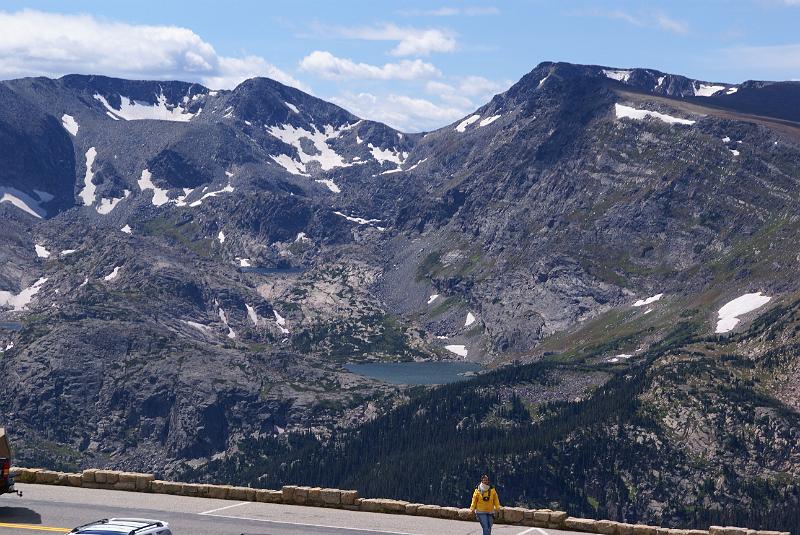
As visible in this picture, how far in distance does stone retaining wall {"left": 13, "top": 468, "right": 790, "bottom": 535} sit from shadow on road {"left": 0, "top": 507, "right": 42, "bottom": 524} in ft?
19.0

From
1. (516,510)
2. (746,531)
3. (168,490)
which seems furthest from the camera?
(168,490)

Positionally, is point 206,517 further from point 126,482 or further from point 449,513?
point 449,513

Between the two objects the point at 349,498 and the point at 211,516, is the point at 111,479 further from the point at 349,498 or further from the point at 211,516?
the point at 349,498

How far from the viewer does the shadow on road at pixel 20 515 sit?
6931 centimetres

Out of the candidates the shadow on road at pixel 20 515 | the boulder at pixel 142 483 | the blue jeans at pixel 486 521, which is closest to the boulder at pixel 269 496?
the boulder at pixel 142 483

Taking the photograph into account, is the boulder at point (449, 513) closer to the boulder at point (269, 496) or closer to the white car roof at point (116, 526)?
the boulder at point (269, 496)

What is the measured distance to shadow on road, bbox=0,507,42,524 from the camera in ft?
227

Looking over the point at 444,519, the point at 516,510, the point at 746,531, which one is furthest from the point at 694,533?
the point at 444,519

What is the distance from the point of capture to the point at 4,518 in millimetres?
69812

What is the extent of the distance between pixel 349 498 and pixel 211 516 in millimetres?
8872

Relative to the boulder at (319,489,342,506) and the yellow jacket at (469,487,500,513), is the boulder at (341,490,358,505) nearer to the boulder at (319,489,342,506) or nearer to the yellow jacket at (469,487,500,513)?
the boulder at (319,489,342,506)

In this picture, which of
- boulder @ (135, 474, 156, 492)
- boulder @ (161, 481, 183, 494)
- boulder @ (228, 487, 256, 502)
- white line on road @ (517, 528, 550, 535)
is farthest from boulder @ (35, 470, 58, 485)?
white line on road @ (517, 528, 550, 535)

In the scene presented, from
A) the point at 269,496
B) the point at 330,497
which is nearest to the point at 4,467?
the point at 269,496

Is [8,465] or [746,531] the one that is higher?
[8,465]
